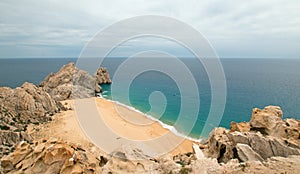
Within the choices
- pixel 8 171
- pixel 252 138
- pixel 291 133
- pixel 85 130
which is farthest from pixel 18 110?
pixel 291 133

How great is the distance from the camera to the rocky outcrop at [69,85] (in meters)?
48.6

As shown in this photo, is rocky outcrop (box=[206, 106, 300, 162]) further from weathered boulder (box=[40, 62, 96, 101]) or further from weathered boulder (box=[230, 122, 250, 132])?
weathered boulder (box=[40, 62, 96, 101])

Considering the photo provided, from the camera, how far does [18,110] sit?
90.2ft

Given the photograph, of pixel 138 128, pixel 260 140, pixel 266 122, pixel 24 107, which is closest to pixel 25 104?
pixel 24 107

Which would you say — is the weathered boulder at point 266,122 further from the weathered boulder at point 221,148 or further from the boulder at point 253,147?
the weathered boulder at point 221,148

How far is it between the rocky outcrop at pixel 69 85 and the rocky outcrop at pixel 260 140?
1601 inches

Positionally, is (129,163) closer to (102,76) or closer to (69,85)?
(69,85)

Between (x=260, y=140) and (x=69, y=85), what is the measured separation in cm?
4982

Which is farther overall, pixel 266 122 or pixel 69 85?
pixel 69 85

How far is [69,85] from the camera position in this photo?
173ft

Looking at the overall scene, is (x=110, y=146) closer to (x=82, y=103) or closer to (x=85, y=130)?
(x=85, y=130)

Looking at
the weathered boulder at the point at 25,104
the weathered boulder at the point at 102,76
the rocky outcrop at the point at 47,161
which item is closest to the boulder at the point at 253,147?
the rocky outcrop at the point at 47,161

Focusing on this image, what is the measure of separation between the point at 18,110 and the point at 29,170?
21.7 metres

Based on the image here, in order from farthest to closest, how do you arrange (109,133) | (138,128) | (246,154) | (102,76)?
(102,76) < (138,128) < (109,133) < (246,154)
